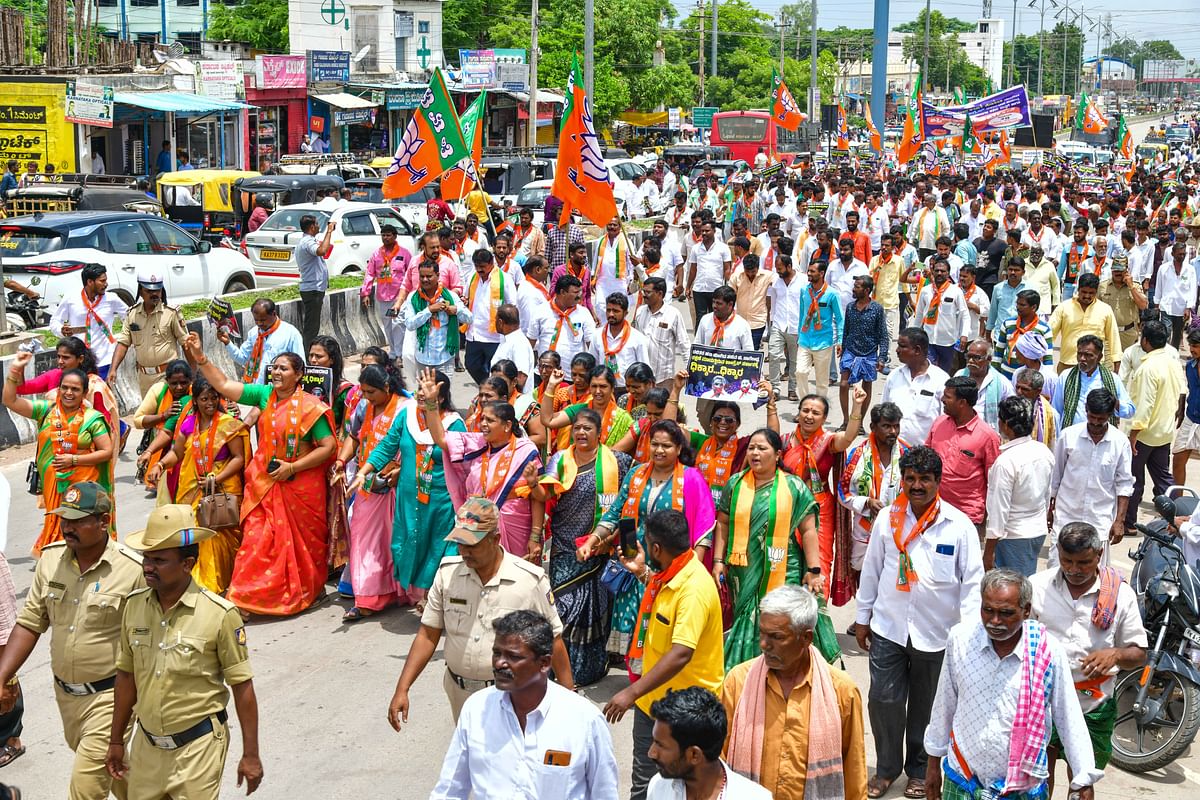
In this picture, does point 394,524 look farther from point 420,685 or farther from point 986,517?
point 986,517

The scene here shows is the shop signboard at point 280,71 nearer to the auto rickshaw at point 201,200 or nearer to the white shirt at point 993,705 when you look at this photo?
Answer: the auto rickshaw at point 201,200

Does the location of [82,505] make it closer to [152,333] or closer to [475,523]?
[475,523]

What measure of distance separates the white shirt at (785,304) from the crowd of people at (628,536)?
0.17 feet

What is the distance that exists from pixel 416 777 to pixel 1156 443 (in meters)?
6.17

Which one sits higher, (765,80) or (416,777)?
(765,80)

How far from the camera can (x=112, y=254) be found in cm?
1748

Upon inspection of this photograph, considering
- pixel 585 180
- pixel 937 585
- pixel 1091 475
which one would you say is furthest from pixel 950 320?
pixel 937 585

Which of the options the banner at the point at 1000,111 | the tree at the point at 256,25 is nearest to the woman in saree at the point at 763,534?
the banner at the point at 1000,111

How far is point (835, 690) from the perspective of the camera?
4.66 meters

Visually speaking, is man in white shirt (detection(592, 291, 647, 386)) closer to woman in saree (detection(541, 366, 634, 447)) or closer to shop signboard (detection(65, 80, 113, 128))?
woman in saree (detection(541, 366, 634, 447))

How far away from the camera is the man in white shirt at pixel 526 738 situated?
4.41 meters

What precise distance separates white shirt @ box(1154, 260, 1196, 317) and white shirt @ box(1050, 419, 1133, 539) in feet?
28.6

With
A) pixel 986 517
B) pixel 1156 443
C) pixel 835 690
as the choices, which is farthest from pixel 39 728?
pixel 1156 443

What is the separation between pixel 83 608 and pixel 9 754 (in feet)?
6.08
